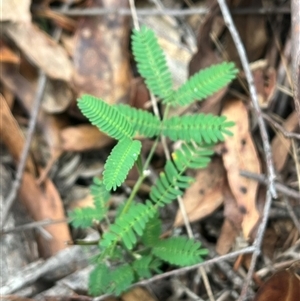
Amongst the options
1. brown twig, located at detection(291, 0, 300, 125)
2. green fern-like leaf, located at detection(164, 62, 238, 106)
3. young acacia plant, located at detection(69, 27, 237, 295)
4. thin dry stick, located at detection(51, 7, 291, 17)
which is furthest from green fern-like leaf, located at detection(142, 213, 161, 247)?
thin dry stick, located at detection(51, 7, 291, 17)

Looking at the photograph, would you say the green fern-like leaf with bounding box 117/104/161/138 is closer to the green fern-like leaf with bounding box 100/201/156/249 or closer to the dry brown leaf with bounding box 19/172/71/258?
the green fern-like leaf with bounding box 100/201/156/249

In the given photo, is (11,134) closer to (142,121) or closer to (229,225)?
(142,121)

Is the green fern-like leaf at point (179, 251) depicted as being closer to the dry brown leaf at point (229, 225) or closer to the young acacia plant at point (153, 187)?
the young acacia plant at point (153, 187)

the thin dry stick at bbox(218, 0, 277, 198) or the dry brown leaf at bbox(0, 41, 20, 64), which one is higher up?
the dry brown leaf at bbox(0, 41, 20, 64)

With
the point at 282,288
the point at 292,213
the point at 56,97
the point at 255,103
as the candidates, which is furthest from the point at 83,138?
the point at 282,288

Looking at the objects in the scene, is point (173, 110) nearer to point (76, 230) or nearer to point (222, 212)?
point (222, 212)

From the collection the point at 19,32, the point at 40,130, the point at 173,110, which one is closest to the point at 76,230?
the point at 40,130
